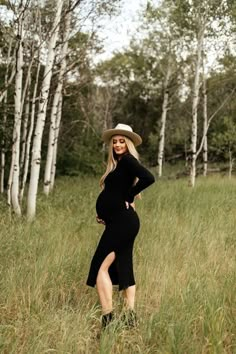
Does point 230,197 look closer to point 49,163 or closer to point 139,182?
point 49,163

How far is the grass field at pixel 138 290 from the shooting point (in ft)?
10.3

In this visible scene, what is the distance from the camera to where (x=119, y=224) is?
12.0 feet

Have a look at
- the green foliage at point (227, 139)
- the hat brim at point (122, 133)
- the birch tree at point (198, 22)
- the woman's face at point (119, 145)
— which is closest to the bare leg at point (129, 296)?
the woman's face at point (119, 145)

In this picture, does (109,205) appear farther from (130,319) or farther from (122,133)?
(130,319)

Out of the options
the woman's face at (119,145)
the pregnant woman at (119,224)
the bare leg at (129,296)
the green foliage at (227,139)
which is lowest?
the bare leg at (129,296)

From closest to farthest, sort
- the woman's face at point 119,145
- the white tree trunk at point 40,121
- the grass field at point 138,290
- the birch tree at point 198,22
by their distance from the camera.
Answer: the grass field at point 138,290 < the woman's face at point 119,145 < the white tree trunk at point 40,121 < the birch tree at point 198,22

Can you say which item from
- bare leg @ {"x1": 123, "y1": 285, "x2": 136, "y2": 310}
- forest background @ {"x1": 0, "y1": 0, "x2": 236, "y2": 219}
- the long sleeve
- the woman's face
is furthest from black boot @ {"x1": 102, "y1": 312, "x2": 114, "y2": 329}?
forest background @ {"x1": 0, "y1": 0, "x2": 236, "y2": 219}

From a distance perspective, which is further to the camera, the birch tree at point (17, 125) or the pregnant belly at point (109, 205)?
the birch tree at point (17, 125)

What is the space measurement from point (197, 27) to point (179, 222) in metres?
11.8

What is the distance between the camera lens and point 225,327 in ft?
11.4

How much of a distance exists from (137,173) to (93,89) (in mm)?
22796

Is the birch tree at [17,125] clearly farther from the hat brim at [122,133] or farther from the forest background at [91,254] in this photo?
the hat brim at [122,133]

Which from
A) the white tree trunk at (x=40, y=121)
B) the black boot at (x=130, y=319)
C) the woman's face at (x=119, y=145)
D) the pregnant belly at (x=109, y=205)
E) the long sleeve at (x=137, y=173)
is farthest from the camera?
the white tree trunk at (x=40, y=121)

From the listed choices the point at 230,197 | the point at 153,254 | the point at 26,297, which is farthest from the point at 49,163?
the point at 26,297
